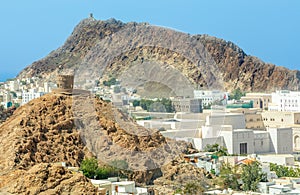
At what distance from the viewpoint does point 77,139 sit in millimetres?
18250

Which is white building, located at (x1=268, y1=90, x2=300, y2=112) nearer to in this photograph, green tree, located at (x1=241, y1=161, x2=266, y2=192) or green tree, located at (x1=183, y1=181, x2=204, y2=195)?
green tree, located at (x1=241, y1=161, x2=266, y2=192)

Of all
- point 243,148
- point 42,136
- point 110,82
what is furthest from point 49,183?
point 110,82

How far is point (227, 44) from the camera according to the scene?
7662 centimetres

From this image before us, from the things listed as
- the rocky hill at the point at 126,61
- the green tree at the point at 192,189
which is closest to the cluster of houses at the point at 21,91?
the rocky hill at the point at 126,61

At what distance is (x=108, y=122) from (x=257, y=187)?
151 inches

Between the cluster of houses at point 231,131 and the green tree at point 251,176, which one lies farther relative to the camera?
the cluster of houses at point 231,131

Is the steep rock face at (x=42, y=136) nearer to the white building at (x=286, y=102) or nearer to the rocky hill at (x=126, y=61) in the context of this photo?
the white building at (x=286, y=102)

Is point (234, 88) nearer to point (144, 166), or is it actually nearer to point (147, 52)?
point (147, 52)

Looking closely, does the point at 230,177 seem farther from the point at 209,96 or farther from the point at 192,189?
the point at 209,96

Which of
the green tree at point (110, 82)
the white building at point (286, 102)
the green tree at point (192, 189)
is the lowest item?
the green tree at point (192, 189)

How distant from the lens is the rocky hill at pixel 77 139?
17438 millimetres

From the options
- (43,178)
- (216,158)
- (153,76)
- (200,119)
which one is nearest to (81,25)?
(153,76)

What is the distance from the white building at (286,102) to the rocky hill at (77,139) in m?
23.0

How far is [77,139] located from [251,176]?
417 centimetres
